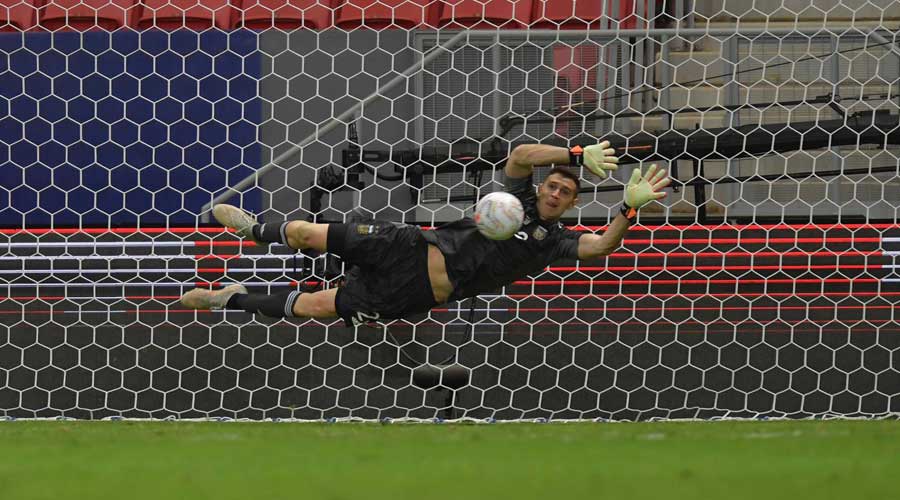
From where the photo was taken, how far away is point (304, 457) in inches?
111

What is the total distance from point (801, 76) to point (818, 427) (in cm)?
308

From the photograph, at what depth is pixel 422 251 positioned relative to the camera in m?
4.26

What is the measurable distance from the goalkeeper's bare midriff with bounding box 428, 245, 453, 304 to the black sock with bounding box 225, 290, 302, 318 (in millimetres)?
544

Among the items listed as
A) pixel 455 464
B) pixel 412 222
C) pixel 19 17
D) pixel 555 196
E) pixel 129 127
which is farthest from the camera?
pixel 19 17

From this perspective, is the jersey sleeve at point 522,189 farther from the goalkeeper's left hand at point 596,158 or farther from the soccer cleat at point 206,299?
the soccer cleat at point 206,299

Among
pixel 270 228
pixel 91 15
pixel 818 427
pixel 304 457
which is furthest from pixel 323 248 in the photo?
pixel 91 15

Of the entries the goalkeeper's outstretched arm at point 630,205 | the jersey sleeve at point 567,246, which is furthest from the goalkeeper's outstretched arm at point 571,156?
the jersey sleeve at point 567,246

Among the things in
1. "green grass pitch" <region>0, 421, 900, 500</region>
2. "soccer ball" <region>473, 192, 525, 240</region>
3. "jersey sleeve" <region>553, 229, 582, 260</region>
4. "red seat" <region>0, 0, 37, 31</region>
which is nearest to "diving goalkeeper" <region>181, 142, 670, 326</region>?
"jersey sleeve" <region>553, 229, 582, 260</region>

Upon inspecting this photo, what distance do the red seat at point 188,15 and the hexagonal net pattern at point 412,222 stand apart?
905 millimetres

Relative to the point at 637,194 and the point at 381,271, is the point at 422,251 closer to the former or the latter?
the point at 381,271

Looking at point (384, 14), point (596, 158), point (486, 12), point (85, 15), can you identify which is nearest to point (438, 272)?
point (596, 158)

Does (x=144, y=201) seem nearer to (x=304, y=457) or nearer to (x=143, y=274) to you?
(x=143, y=274)

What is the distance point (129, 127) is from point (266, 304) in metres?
1.91

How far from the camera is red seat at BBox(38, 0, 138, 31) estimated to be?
6.47 meters
